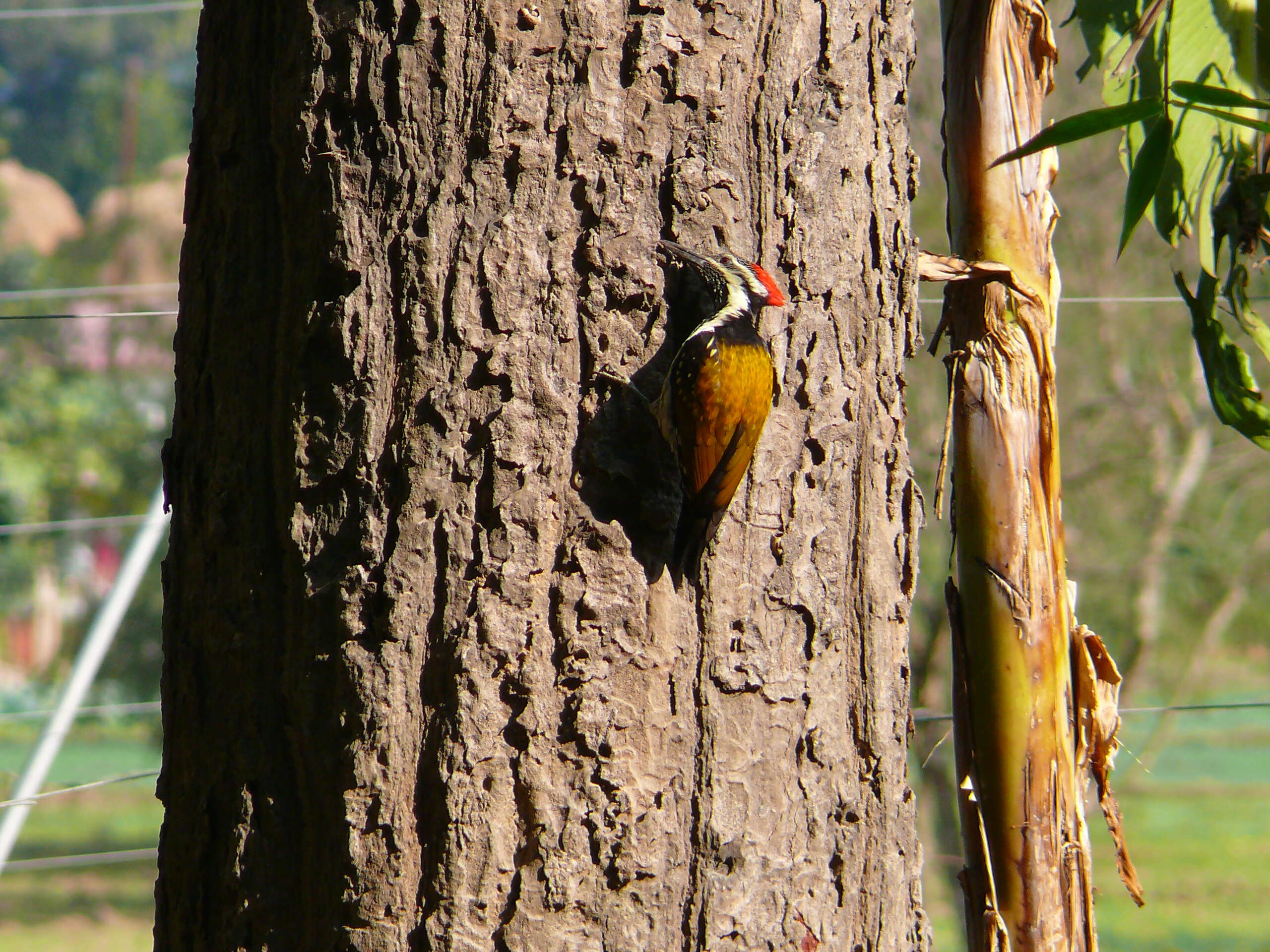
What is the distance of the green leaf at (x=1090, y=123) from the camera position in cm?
142

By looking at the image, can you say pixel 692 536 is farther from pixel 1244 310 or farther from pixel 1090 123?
pixel 1244 310

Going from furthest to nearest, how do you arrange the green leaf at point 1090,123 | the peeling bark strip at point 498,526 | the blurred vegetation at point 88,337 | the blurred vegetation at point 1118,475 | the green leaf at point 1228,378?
the blurred vegetation at point 88,337 → the blurred vegetation at point 1118,475 → the green leaf at point 1228,378 → the green leaf at point 1090,123 → the peeling bark strip at point 498,526

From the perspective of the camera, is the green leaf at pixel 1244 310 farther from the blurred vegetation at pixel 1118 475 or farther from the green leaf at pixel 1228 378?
the blurred vegetation at pixel 1118 475

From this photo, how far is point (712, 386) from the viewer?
157 cm

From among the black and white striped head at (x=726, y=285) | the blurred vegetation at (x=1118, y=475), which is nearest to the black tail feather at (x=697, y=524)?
the black and white striped head at (x=726, y=285)

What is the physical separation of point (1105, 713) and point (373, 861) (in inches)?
54.6

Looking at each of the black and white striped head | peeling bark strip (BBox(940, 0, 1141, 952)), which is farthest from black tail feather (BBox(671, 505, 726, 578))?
peeling bark strip (BBox(940, 0, 1141, 952))

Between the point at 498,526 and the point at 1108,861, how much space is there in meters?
17.2

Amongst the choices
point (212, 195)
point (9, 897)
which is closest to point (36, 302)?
point (9, 897)

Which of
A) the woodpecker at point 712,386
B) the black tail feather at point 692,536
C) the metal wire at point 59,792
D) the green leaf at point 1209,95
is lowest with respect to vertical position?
the metal wire at point 59,792

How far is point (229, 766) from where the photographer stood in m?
1.38

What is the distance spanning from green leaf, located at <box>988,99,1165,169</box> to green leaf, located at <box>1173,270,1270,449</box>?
30.2 inches

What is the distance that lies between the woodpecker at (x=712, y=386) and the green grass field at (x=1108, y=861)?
9763 millimetres

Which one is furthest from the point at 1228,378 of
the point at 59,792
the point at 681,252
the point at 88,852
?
the point at 88,852
